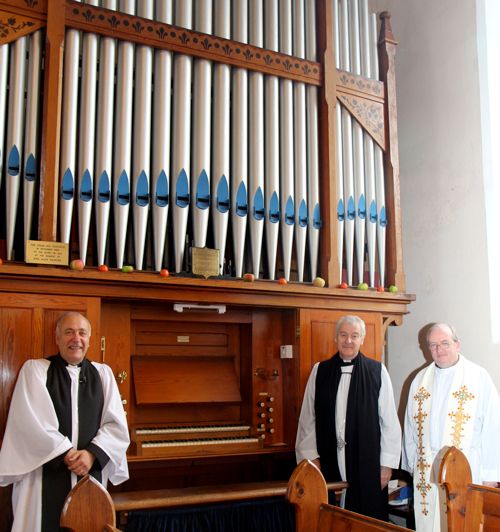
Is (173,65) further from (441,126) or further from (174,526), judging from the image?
(174,526)

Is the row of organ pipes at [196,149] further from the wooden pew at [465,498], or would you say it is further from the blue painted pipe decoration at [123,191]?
the wooden pew at [465,498]

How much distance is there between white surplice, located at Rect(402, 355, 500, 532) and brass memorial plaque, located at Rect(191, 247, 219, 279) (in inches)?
71.2

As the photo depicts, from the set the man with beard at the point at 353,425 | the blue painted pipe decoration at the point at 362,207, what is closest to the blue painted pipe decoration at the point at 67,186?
the man with beard at the point at 353,425

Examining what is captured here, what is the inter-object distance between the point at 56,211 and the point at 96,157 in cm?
54

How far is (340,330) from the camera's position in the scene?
536 cm

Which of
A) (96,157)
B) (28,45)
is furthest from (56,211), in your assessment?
(28,45)

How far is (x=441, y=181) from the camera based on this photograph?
6941 millimetres

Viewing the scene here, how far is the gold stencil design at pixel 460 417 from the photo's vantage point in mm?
4781

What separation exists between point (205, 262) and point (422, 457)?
85.3 inches

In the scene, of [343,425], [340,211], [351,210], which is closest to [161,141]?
[340,211]

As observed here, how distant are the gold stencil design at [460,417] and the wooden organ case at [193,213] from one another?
1.32 m

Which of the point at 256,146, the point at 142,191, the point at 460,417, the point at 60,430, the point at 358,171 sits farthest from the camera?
the point at 358,171

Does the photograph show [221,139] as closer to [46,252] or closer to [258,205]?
[258,205]

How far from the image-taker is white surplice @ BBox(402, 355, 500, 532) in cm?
473
